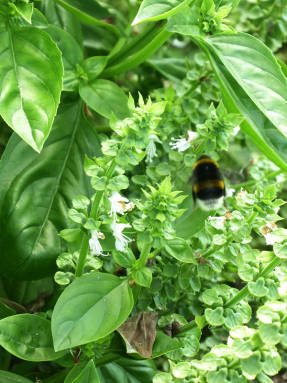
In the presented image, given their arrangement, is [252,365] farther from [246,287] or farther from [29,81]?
[29,81]

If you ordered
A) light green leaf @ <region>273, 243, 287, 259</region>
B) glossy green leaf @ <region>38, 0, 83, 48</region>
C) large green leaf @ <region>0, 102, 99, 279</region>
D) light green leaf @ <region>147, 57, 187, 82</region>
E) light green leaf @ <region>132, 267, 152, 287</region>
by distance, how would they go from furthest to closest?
light green leaf @ <region>147, 57, 187, 82</region> < glossy green leaf @ <region>38, 0, 83, 48</region> < large green leaf @ <region>0, 102, 99, 279</region> < light green leaf @ <region>132, 267, 152, 287</region> < light green leaf @ <region>273, 243, 287, 259</region>

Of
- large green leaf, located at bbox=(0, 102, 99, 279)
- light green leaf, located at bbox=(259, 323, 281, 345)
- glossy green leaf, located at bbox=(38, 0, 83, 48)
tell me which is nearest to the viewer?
light green leaf, located at bbox=(259, 323, 281, 345)

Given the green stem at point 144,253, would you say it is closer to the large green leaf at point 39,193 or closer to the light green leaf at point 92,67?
the large green leaf at point 39,193

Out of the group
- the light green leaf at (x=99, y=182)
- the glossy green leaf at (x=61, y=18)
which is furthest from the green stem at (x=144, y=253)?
the glossy green leaf at (x=61, y=18)

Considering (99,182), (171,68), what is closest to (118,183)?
(99,182)

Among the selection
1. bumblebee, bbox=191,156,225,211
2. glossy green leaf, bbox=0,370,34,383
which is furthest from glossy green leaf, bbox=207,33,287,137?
glossy green leaf, bbox=0,370,34,383

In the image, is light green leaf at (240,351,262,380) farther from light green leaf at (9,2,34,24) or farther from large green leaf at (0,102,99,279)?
light green leaf at (9,2,34,24)
